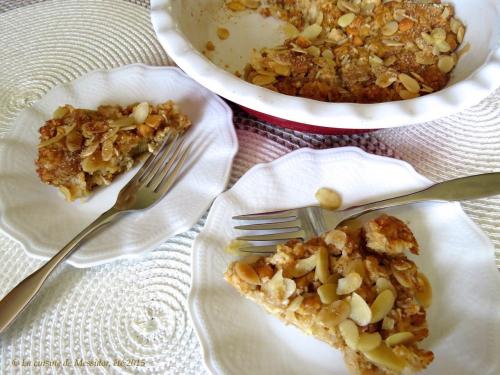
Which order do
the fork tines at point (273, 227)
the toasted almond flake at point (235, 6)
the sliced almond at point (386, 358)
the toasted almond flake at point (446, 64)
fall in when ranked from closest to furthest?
1. the sliced almond at point (386, 358)
2. the fork tines at point (273, 227)
3. the toasted almond flake at point (446, 64)
4. the toasted almond flake at point (235, 6)

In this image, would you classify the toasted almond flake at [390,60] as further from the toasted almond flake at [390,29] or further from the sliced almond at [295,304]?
the sliced almond at [295,304]

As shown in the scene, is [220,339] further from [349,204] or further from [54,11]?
[54,11]

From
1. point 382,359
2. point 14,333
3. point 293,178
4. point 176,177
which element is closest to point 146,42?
point 176,177

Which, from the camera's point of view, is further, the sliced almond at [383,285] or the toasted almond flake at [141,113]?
the toasted almond flake at [141,113]

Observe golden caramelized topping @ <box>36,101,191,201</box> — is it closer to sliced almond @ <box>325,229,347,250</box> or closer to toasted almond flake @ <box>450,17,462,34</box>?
sliced almond @ <box>325,229,347,250</box>

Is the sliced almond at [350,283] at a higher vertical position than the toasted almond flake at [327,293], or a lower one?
higher

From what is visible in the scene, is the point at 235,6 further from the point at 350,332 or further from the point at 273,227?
the point at 350,332

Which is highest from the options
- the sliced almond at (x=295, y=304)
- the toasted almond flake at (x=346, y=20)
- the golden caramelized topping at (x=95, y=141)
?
the toasted almond flake at (x=346, y=20)

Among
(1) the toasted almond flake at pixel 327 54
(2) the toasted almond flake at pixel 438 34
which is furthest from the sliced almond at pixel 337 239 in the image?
(2) the toasted almond flake at pixel 438 34

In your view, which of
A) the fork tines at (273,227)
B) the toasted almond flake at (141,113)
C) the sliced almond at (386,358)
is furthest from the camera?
the toasted almond flake at (141,113)
